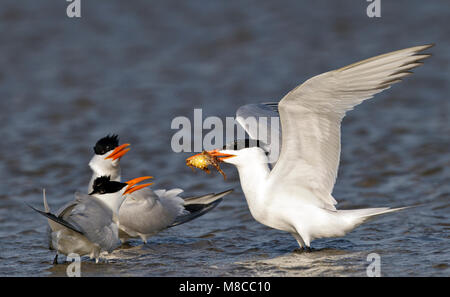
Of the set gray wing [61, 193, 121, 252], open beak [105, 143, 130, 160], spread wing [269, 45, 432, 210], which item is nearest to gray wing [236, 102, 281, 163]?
spread wing [269, 45, 432, 210]

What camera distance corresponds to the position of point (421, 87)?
10.6 m

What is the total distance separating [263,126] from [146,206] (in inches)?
51.9

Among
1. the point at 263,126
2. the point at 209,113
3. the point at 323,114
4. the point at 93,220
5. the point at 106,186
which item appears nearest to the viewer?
the point at 323,114

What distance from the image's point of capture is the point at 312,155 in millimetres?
5301

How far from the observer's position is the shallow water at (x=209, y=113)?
18.4 ft

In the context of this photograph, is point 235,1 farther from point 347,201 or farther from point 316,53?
point 347,201

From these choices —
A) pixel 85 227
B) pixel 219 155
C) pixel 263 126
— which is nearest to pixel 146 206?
pixel 219 155

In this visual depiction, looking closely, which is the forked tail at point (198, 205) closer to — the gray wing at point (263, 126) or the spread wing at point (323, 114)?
the gray wing at point (263, 126)

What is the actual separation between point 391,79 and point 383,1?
31.2 feet

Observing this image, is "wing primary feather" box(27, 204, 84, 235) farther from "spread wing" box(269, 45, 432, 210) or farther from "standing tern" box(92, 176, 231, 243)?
"spread wing" box(269, 45, 432, 210)

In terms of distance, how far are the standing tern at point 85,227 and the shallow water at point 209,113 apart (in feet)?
0.50

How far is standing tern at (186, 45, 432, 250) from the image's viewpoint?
15.9 feet

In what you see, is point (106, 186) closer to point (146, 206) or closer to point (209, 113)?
point (146, 206)

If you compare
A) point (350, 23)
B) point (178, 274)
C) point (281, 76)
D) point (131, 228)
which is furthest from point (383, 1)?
point (178, 274)
